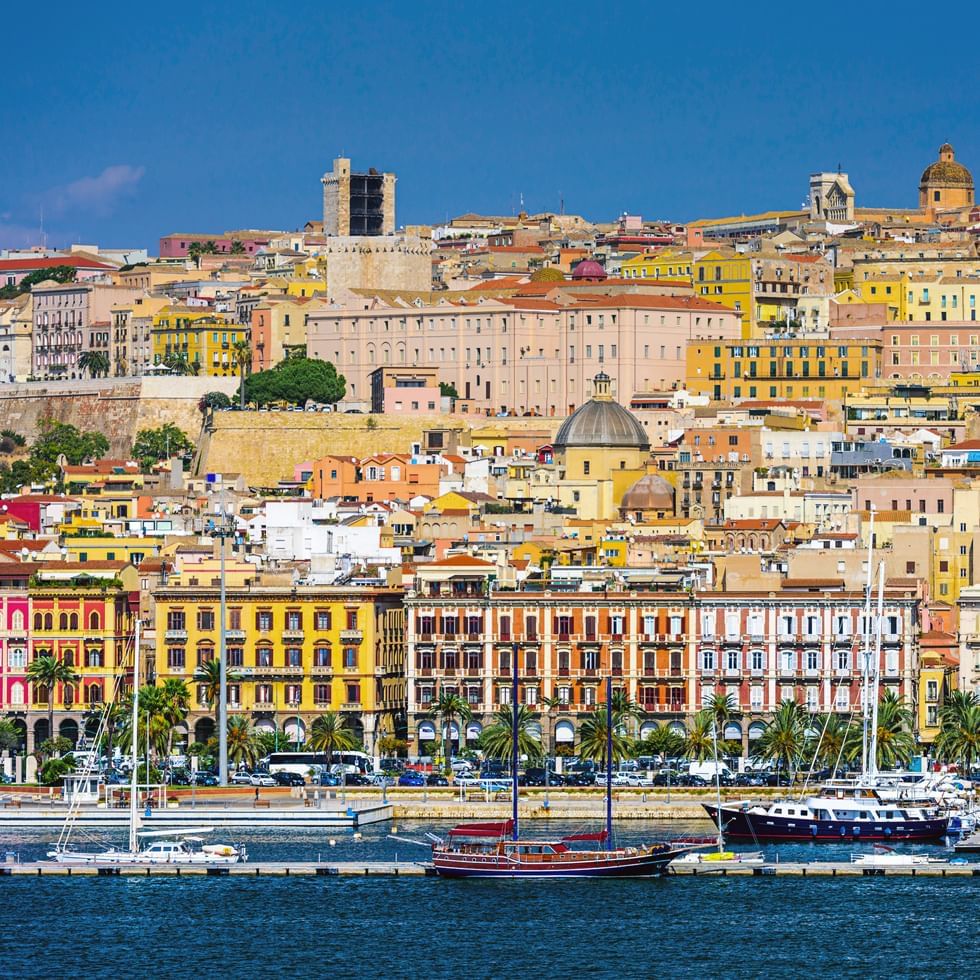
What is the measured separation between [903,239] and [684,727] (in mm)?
94592

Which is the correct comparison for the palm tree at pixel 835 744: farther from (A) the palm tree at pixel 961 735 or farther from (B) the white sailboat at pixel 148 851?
(B) the white sailboat at pixel 148 851

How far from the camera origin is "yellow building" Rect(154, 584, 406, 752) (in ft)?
313

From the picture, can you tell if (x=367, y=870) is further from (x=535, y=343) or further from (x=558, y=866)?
(x=535, y=343)

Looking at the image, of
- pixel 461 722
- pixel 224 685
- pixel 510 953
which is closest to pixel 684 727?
pixel 461 722

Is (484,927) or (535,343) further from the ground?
(535,343)

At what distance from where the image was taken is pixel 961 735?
88.6 m

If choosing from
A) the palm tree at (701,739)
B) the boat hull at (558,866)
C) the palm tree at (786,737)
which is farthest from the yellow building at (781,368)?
the boat hull at (558,866)

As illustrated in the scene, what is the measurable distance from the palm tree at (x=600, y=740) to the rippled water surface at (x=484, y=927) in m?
12.4

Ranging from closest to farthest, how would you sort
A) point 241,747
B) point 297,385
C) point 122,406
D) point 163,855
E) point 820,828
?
1. point 163,855
2. point 820,828
3. point 241,747
4. point 297,385
5. point 122,406

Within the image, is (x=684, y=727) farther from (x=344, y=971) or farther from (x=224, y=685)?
(x=344, y=971)

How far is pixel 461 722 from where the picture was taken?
311 feet

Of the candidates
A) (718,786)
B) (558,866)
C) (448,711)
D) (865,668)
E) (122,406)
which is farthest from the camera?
(122,406)

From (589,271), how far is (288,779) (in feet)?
288

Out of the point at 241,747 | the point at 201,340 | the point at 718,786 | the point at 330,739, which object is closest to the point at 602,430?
the point at 330,739
